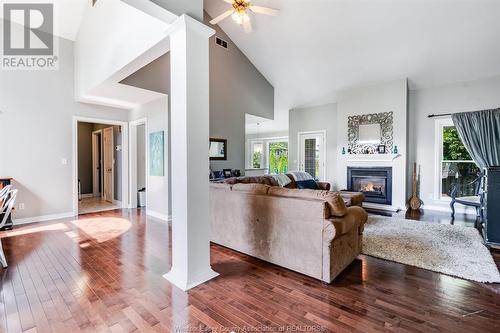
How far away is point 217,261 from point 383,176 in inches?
182

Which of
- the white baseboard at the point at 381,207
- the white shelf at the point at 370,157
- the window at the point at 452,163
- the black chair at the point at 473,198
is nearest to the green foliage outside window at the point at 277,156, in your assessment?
the white shelf at the point at 370,157

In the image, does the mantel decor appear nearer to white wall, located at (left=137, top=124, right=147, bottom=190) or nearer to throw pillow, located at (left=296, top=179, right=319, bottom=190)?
throw pillow, located at (left=296, top=179, right=319, bottom=190)

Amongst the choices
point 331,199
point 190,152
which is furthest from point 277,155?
point 190,152

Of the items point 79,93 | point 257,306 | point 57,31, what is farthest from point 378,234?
point 57,31

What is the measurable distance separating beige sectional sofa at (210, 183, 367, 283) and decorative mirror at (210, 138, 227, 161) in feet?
8.38

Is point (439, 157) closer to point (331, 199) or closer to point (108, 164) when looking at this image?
point (331, 199)

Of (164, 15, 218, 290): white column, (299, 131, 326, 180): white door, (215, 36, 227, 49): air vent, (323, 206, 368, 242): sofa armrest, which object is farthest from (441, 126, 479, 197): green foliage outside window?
(164, 15, 218, 290): white column

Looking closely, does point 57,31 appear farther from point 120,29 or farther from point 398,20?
point 398,20

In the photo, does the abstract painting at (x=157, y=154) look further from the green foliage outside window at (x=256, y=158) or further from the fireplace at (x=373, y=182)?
the green foliage outside window at (x=256, y=158)

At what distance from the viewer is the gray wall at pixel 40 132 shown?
4.34 metres

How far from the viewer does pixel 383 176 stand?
5766 mm

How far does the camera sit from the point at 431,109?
5594mm

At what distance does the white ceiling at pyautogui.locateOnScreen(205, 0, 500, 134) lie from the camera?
402 cm

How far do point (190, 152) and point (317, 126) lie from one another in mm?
5923
